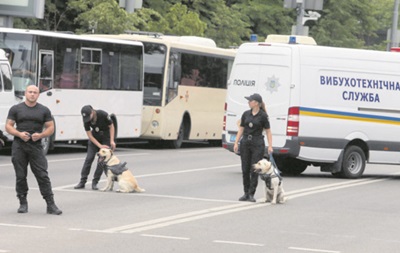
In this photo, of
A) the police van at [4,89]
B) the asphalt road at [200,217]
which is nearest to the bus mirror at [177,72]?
the police van at [4,89]

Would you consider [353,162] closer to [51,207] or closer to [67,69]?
[67,69]

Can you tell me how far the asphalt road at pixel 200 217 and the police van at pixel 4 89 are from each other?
1.32 metres

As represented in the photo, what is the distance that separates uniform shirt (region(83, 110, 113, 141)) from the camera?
60.3 feet

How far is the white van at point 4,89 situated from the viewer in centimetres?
2458

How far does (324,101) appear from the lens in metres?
22.9

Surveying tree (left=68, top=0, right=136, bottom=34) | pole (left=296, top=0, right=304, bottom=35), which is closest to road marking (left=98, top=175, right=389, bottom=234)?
pole (left=296, top=0, right=304, bottom=35)

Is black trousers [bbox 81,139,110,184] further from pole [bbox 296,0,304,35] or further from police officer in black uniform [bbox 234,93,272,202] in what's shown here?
pole [bbox 296,0,304,35]

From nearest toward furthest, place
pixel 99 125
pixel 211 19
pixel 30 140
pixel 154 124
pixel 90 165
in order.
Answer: pixel 30 140
pixel 99 125
pixel 90 165
pixel 154 124
pixel 211 19

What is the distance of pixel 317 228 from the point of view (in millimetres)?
14234

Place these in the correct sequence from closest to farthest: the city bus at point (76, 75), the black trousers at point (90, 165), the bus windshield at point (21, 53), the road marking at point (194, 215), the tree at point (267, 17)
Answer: the road marking at point (194, 215), the black trousers at point (90, 165), the bus windshield at point (21, 53), the city bus at point (76, 75), the tree at point (267, 17)

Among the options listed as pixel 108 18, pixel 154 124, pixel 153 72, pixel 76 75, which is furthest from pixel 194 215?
pixel 108 18

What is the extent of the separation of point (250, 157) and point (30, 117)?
13.5 feet

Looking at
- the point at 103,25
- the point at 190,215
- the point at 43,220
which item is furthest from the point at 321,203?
the point at 103,25

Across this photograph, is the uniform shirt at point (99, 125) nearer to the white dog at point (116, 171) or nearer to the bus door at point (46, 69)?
the white dog at point (116, 171)
